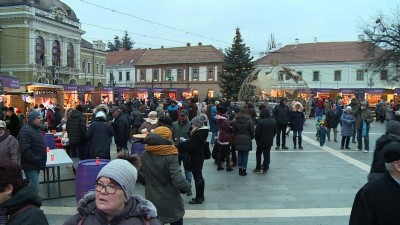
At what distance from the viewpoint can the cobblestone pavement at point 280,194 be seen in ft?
21.4

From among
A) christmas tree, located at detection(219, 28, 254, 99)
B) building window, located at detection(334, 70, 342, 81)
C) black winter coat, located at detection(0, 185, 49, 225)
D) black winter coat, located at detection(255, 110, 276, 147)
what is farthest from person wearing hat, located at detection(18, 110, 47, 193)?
building window, located at detection(334, 70, 342, 81)

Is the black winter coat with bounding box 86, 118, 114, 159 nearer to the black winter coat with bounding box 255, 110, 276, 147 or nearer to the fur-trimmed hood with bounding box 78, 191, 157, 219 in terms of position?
the black winter coat with bounding box 255, 110, 276, 147

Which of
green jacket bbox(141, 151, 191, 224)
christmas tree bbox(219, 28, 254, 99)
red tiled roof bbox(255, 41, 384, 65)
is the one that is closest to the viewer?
green jacket bbox(141, 151, 191, 224)

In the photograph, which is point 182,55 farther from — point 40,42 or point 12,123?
point 12,123

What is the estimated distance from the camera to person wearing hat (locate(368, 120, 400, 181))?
12.9 ft

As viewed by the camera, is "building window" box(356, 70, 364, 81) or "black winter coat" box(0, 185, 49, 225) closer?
"black winter coat" box(0, 185, 49, 225)

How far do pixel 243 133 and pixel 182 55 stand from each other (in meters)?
59.8

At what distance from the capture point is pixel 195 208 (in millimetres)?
7051

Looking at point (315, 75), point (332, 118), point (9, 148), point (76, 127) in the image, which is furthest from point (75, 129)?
point (315, 75)

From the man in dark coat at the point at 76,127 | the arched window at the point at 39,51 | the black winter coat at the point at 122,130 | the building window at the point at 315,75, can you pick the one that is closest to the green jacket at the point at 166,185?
the man in dark coat at the point at 76,127

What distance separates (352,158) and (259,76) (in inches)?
→ 573

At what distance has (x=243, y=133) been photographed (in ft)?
31.9

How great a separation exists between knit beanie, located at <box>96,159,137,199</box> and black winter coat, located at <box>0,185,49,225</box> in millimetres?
528

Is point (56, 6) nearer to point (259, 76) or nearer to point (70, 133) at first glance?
point (259, 76)
